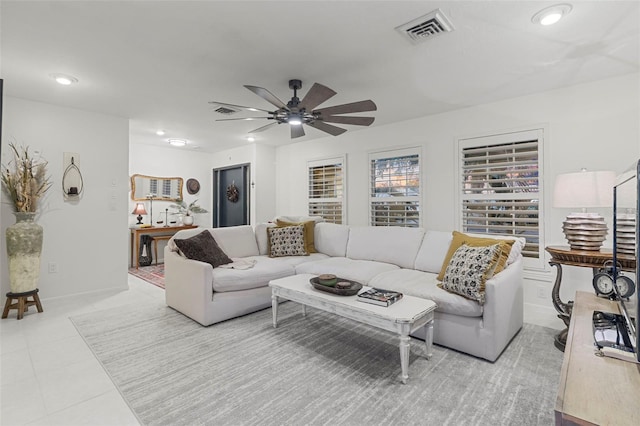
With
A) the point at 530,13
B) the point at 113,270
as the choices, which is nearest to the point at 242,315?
the point at 113,270

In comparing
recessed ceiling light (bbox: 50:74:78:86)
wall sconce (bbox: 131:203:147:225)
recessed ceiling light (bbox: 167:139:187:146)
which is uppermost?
recessed ceiling light (bbox: 167:139:187:146)

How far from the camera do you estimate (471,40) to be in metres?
2.31

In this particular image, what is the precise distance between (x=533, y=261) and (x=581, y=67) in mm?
2005

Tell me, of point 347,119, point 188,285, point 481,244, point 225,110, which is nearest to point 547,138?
point 481,244

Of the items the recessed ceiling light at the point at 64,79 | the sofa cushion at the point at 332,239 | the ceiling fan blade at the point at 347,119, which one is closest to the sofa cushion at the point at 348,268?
the sofa cushion at the point at 332,239

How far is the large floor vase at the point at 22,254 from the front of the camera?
313 centimetres

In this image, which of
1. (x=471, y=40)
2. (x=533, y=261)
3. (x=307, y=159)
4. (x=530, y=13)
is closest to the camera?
(x=530, y=13)

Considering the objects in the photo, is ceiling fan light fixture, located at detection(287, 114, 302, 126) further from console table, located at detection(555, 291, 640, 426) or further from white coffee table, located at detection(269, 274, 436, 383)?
console table, located at detection(555, 291, 640, 426)

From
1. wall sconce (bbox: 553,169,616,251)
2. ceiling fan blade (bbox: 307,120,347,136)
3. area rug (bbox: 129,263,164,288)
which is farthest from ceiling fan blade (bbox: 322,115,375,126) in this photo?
area rug (bbox: 129,263,164,288)

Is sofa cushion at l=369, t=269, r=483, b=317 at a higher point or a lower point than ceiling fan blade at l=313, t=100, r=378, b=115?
lower

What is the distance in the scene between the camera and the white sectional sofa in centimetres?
232

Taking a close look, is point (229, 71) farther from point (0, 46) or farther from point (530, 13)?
point (530, 13)

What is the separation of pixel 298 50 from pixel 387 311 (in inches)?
83.3

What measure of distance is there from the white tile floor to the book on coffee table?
1560 millimetres
